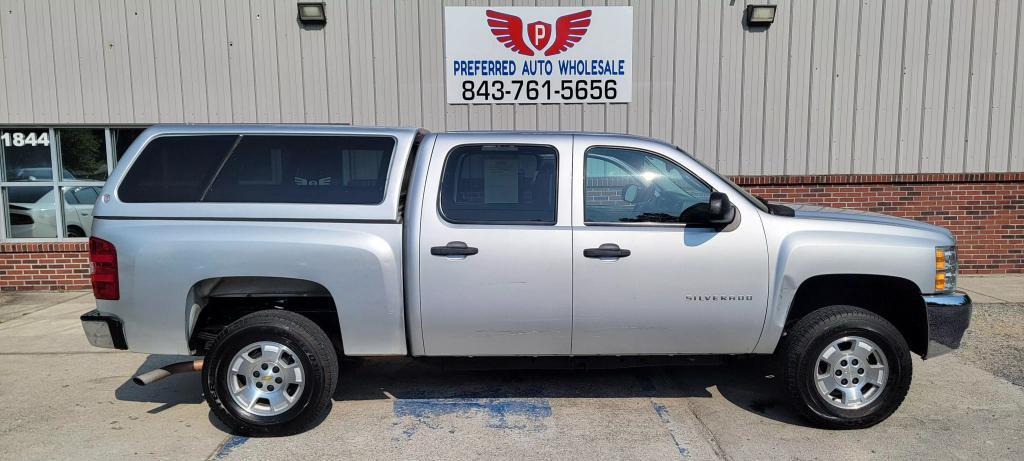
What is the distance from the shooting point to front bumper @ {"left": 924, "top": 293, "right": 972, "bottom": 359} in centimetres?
399

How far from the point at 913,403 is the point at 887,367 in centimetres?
77

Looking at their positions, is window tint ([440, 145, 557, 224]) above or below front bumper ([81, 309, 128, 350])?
above

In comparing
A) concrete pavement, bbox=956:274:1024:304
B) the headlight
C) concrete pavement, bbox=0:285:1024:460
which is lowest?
concrete pavement, bbox=0:285:1024:460

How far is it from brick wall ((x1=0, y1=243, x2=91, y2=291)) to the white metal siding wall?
166cm

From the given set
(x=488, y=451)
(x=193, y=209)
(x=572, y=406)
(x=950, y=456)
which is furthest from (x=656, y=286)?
(x=193, y=209)

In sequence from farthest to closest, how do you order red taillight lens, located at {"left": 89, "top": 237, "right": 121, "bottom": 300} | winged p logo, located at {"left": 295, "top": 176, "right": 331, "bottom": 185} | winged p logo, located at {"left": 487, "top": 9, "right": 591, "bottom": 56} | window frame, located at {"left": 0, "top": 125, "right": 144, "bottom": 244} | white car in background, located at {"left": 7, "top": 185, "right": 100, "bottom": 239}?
1. white car in background, located at {"left": 7, "top": 185, "right": 100, "bottom": 239}
2. window frame, located at {"left": 0, "top": 125, "right": 144, "bottom": 244}
3. winged p logo, located at {"left": 487, "top": 9, "right": 591, "bottom": 56}
4. winged p logo, located at {"left": 295, "top": 176, "right": 331, "bottom": 185}
5. red taillight lens, located at {"left": 89, "top": 237, "right": 121, "bottom": 300}

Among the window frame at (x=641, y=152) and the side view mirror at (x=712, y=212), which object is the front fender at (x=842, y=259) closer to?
the side view mirror at (x=712, y=212)

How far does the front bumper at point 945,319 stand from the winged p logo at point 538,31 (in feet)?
18.5

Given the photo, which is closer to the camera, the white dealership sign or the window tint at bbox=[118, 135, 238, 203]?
the window tint at bbox=[118, 135, 238, 203]

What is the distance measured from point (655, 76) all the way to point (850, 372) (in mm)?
5412

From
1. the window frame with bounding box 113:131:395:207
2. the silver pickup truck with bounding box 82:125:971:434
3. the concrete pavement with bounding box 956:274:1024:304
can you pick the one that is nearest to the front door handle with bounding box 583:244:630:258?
the silver pickup truck with bounding box 82:125:971:434

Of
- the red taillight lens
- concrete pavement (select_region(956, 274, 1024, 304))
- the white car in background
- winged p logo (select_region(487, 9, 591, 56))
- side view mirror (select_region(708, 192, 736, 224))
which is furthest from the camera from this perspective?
the white car in background

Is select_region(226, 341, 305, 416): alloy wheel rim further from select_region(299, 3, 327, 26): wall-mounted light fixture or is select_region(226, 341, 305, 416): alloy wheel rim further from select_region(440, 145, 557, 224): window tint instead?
select_region(299, 3, 327, 26): wall-mounted light fixture

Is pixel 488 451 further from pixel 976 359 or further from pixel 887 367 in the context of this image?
pixel 976 359
